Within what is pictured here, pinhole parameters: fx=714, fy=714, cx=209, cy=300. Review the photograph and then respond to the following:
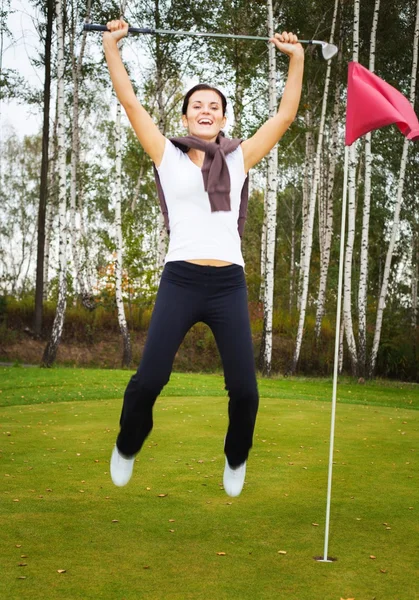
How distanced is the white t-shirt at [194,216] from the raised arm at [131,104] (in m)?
0.06

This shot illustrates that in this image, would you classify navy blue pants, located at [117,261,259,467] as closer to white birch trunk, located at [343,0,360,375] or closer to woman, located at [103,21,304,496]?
woman, located at [103,21,304,496]

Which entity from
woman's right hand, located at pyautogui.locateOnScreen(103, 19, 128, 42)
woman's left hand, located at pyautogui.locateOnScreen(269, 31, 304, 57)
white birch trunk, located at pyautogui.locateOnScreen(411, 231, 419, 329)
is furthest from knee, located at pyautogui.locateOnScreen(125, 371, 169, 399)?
white birch trunk, located at pyautogui.locateOnScreen(411, 231, 419, 329)

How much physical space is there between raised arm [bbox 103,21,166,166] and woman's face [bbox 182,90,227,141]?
270 mm

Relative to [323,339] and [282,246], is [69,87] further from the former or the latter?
[282,246]

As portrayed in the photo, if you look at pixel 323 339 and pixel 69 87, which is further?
pixel 69 87

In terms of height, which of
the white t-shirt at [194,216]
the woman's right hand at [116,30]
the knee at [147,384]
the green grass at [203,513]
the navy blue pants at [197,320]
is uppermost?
the woman's right hand at [116,30]

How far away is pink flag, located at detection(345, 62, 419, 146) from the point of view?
4629 millimetres

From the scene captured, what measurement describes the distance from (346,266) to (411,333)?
4.33 metres

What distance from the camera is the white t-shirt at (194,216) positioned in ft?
12.4

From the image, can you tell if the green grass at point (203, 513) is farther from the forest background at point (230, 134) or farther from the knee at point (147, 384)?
the forest background at point (230, 134)

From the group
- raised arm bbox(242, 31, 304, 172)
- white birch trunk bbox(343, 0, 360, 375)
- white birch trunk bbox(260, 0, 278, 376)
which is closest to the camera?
raised arm bbox(242, 31, 304, 172)

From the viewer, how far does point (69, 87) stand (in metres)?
25.5

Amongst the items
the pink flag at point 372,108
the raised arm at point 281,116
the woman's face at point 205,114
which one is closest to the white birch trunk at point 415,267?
the pink flag at point 372,108

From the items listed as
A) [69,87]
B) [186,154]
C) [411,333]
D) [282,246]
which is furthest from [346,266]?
[282,246]
